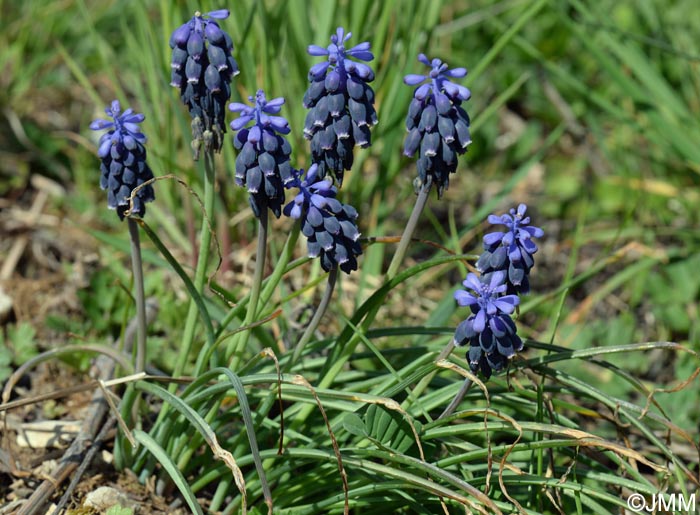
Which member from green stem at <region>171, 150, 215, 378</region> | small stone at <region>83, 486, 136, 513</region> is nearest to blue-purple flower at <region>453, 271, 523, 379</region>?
green stem at <region>171, 150, 215, 378</region>

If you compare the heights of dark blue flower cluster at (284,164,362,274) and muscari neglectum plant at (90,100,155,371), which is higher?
muscari neglectum plant at (90,100,155,371)

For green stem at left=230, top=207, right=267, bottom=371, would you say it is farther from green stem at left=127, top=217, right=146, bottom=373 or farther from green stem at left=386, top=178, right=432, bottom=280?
green stem at left=386, top=178, right=432, bottom=280

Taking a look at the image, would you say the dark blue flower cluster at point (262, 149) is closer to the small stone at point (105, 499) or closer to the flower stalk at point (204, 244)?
the flower stalk at point (204, 244)

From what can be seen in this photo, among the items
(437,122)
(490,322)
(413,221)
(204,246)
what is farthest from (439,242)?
(490,322)

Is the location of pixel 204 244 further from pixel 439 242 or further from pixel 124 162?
pixel 439 242

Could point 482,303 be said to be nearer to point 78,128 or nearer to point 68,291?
point 68,291

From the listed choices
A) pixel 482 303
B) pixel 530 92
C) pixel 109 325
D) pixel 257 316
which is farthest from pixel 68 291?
pixel 530 92
